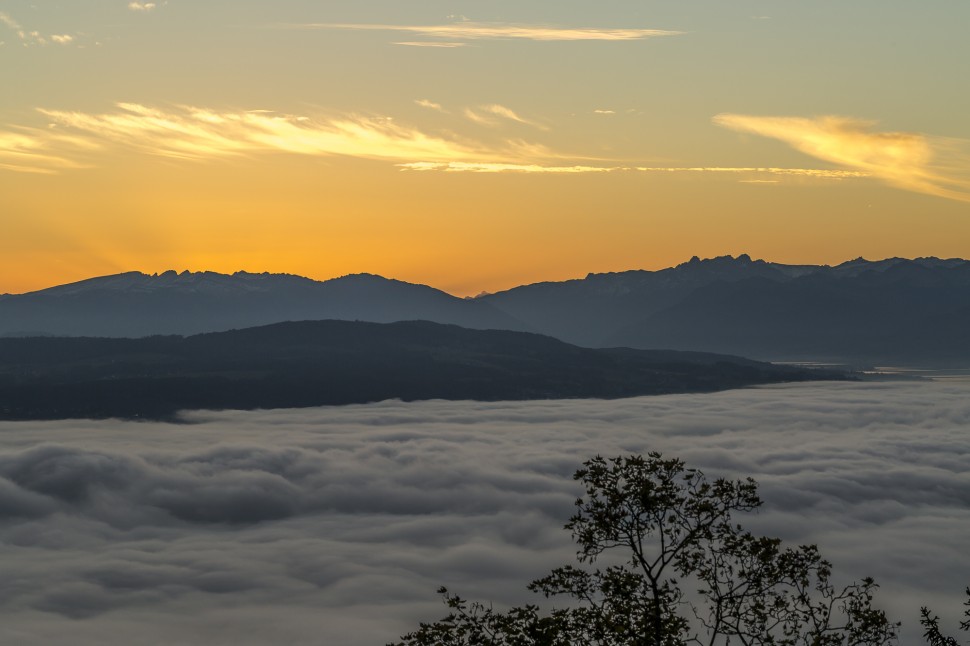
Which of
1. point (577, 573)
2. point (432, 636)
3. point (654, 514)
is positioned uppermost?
point (654, 514)

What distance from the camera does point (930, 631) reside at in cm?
4084

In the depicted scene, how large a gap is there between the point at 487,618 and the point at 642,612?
6842mm

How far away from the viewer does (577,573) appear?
44.0 meters

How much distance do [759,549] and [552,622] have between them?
32.4ft

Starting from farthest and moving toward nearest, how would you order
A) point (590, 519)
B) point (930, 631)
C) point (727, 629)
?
point (590, 519) → point (727, 629) → point (930, 631)

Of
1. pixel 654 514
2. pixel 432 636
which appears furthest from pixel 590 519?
pixel 432 636

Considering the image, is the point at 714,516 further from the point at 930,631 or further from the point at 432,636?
the point at 432,636

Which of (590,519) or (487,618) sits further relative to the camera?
(590,519)

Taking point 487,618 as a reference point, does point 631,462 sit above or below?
above

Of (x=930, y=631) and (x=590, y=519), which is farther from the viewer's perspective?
(x=590, y=519)

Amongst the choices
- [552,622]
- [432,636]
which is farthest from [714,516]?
[432,636]

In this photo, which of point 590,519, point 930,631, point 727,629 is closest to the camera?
point 930,631

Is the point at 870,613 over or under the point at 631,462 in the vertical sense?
under

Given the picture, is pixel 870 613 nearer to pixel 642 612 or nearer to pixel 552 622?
pixel 642 612
